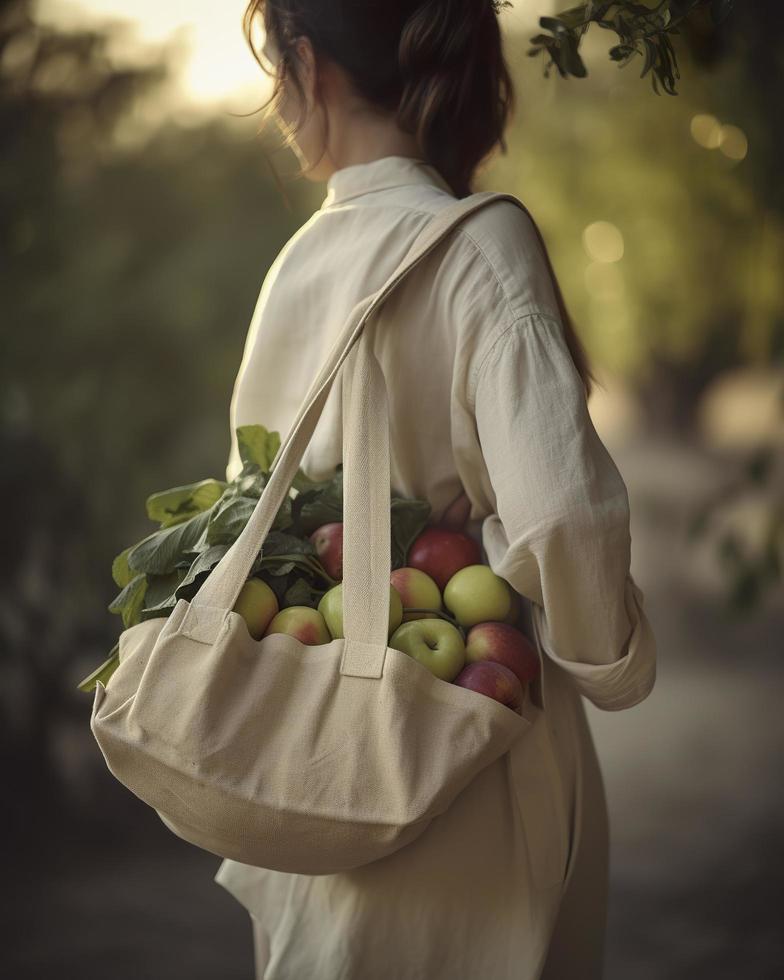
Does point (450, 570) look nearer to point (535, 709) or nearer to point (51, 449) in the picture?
point (535, 709)

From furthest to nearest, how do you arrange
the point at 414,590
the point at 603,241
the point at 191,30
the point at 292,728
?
the point at 603,241 → the point at 191,30 → the point at 414,590 → the point at 292,728

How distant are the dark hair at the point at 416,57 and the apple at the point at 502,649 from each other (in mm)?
266

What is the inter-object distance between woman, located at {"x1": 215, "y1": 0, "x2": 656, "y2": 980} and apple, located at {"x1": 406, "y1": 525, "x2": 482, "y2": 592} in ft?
0.09

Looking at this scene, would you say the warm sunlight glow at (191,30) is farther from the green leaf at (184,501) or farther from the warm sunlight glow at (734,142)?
the green leaf at (184,501)

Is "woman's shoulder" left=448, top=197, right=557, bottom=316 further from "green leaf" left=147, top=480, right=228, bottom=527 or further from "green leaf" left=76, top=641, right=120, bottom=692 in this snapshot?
"green leaf" left=76, top=641, right=120, bottom=692

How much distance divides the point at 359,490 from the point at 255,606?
126 millimetres

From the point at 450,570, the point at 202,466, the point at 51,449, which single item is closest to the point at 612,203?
the point at 202,466

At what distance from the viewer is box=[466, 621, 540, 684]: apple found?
0.80 meters

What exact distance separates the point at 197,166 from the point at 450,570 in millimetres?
2101

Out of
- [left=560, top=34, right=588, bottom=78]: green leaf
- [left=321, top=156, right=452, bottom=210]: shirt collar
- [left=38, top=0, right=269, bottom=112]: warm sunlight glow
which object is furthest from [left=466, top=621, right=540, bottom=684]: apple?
[left=38, top=0, right=269, bottom=112]: warm sunlight glow

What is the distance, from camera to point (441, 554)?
0.87 m

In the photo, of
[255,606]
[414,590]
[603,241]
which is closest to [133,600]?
[255,606]

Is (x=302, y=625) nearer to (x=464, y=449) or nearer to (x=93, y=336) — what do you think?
(x=464, y=449)

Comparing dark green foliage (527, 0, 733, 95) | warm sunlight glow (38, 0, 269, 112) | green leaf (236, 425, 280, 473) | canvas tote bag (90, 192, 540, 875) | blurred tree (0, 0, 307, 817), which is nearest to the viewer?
canvas tote bag (90, 192, 540, 875)
